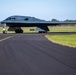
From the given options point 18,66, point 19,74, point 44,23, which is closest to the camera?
point 19,74

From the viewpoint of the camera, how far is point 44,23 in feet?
164

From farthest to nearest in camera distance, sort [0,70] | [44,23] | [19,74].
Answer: [44,23] → [0,70] → [19,74]

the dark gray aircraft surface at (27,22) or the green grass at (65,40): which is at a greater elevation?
the dark gray aircraft surface at (27,22)

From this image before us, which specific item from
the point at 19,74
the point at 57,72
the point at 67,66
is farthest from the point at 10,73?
the point at 67,66

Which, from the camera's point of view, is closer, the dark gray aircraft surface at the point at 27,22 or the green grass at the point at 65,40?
the green grass at the point at 65,40

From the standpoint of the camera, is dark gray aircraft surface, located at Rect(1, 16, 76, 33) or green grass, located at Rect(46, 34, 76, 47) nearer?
green grass, located at Rect(46, 34, 76, 47)

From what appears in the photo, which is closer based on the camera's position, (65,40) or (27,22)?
(65,40)

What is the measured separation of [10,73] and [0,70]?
72 cm

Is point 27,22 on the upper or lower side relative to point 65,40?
upper

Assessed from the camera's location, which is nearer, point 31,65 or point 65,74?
point 65,74

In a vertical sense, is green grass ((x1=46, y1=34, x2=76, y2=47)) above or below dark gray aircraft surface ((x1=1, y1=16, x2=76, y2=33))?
below

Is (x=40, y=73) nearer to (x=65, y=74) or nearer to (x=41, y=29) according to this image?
(x=65, y=74)

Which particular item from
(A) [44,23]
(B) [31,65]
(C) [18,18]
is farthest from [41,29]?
(B) [31,65]

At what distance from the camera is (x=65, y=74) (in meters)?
8.07
